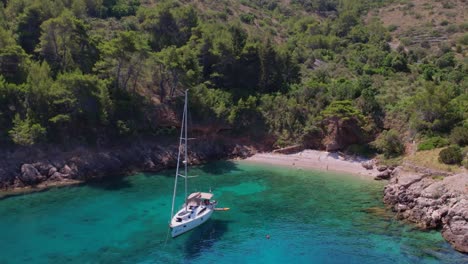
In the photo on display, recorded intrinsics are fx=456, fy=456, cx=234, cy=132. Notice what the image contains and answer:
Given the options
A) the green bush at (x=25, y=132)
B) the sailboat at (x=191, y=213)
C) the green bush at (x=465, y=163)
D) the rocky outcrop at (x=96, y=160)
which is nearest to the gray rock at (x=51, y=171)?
the rocky outcrop at (x=96, y=160)

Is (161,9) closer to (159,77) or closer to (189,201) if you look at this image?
(159,77)

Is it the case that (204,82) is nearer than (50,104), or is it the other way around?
(50,104)

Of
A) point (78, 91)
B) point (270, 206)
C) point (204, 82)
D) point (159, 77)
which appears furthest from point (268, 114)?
point (78, 91)

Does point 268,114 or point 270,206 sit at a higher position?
point 268,114

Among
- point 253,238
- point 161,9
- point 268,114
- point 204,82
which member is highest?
point 161,9

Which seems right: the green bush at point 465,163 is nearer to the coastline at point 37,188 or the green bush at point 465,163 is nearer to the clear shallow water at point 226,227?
the clear shallow water at point 226,227

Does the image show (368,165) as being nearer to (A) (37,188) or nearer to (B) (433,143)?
(B) (433,143)

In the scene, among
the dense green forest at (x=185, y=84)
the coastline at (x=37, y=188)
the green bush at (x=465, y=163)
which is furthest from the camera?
the dense green forest at (x=185, y=84)
